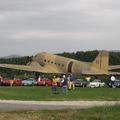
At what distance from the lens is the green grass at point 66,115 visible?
74.4ft

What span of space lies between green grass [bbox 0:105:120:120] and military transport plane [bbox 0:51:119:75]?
2679 inches

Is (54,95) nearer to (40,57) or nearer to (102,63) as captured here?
(102,63)

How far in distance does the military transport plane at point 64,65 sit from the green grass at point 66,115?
68.1 meters

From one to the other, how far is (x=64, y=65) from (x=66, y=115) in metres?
75.5

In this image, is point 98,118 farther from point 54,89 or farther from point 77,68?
point 77,68

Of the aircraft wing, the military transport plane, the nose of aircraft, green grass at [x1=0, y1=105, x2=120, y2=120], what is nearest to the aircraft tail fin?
the military transport plane

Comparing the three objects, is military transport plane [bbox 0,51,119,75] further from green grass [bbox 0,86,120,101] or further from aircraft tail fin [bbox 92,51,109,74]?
green grass [bbox 0,86,120,101]

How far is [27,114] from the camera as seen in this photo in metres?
23.6

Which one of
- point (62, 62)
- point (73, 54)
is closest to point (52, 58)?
point (62, 62)

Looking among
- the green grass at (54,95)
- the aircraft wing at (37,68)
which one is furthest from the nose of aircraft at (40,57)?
the green grass at (54,95)

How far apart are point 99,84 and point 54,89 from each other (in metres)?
25.5

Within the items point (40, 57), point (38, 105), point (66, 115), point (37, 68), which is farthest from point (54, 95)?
point (40, 57)

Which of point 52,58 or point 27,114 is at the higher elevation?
point 52,58

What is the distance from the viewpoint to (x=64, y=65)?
324 ft
